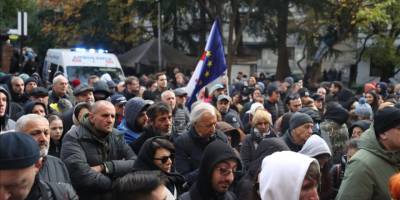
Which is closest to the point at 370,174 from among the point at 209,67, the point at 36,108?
the point at 36,108

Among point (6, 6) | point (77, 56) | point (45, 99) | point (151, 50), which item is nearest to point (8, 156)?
point (45, 99)

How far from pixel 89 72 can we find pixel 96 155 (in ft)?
40.3

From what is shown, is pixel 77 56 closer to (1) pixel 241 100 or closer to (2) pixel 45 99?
(1) pixel 241 100

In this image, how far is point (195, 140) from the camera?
5.50m

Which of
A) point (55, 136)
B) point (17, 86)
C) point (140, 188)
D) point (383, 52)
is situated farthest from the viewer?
point (383, 52)

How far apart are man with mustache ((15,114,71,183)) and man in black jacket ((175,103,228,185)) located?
1.29 m

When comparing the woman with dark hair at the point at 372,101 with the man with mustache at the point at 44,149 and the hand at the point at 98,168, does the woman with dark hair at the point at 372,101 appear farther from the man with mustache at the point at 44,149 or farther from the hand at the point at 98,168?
the man with mustache at the point at 44,149

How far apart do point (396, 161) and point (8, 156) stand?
2.56 m

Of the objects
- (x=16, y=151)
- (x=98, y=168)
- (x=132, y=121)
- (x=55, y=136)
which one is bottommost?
(x=98, y=168)

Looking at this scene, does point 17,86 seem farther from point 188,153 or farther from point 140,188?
point 140,188

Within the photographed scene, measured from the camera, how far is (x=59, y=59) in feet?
56.0

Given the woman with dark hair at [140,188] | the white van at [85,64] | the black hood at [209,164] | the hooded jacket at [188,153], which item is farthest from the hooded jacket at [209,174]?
the white van at [85,64]

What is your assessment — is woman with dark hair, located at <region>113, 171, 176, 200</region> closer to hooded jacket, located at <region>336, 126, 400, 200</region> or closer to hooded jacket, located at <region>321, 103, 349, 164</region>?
hooded jacket, located at <region>336, 126, 400, 200</region>

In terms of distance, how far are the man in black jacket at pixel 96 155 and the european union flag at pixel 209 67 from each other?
471cm
